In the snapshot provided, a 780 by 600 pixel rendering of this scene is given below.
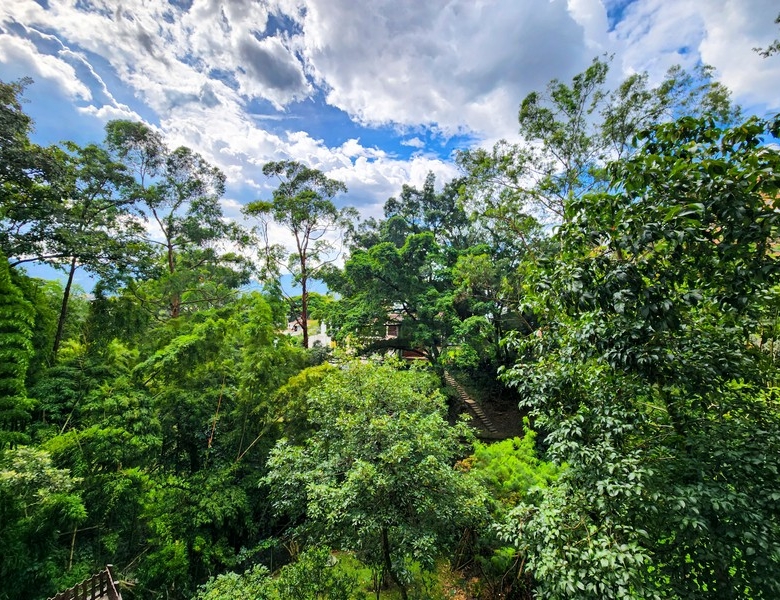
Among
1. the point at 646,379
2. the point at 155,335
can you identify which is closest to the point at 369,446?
the point at 646,379

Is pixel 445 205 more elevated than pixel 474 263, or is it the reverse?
pixel 445 205

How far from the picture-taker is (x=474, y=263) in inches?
449

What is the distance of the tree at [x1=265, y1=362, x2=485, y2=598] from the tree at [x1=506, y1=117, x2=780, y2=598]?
1.25 m

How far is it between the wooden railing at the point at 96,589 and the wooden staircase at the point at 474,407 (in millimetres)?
10895

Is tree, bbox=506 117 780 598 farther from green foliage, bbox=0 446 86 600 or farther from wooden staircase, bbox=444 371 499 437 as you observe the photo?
wooden staircase, bbox=444 371 499 437

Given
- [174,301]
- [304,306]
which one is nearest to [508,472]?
[304,306]

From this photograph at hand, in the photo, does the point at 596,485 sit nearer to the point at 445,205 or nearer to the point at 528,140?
the point at 528,140

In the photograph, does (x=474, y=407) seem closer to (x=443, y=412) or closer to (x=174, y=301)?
(x=443, y=412)

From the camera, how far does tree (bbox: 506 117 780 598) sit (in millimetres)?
2086

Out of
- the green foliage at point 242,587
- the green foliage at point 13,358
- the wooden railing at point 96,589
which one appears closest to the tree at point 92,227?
the green foliage at point 13,358

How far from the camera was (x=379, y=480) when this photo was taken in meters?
3.70

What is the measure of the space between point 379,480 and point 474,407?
1174 centimetres

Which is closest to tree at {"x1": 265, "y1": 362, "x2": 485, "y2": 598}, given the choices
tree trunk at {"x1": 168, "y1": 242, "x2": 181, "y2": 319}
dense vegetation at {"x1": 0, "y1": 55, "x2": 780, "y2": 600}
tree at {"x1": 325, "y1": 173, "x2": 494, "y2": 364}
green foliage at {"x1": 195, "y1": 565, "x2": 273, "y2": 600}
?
Answer: dense vegetation at {"x1": 0, "y1": 55, "x2": 780, "y2": 600}

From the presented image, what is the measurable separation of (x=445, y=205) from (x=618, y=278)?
673 inches
